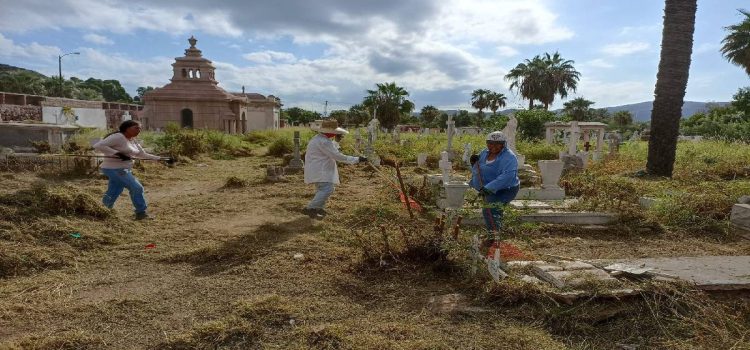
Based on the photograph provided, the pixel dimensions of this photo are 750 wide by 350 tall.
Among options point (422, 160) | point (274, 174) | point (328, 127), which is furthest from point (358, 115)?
point (328, 127)

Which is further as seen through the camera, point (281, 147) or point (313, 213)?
point (281, 147)

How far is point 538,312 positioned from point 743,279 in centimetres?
185

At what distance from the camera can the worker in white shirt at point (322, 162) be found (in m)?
6.44

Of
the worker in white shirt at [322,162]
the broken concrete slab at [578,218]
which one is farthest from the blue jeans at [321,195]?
the broken concrete slab at [578,218]

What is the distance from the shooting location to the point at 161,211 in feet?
22.1

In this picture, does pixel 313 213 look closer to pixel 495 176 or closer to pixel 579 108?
pixel 495 176

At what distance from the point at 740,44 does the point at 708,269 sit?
31.7 m

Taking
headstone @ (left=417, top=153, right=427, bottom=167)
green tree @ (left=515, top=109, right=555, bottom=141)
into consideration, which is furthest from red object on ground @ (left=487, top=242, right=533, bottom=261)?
green tree @ (left=515, top=109, right=555, bottom=141)

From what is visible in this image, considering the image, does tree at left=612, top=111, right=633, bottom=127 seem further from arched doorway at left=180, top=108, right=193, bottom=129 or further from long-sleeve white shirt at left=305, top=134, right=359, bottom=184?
long-sleeve white shirt at left=305, top=134, right=359, bottom=184

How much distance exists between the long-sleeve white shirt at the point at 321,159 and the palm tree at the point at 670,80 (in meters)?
7.08

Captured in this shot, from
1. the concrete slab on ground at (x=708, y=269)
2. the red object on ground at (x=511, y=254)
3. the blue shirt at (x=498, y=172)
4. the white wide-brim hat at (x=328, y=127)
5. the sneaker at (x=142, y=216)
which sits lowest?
the sneaker at (x=142, y=216)

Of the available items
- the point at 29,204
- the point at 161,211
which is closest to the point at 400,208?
the point at 161,211

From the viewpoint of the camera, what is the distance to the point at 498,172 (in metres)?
4.78

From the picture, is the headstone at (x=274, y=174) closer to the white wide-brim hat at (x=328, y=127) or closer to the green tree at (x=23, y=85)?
the white wide-brim hat at (x=328, y=127)
